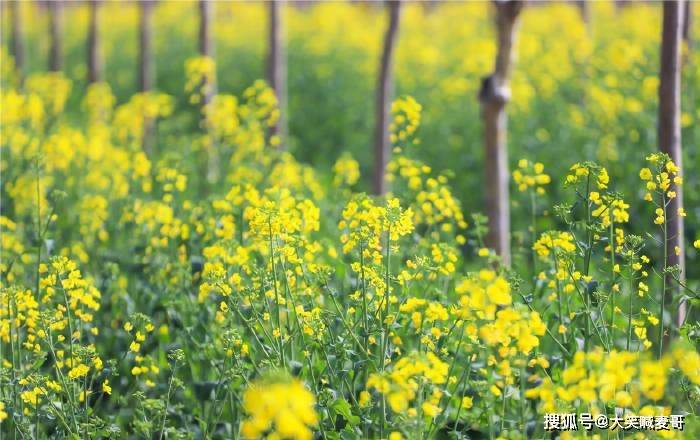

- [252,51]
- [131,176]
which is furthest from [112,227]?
[252,51]

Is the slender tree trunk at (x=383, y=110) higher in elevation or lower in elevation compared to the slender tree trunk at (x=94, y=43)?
lower

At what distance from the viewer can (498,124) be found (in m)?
5.15

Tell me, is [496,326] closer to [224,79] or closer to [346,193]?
[346,193]

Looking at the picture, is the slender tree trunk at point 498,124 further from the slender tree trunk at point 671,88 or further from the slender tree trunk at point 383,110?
the slender tree trunk at point 383,110

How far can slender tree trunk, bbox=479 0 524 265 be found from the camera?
16.6 feet

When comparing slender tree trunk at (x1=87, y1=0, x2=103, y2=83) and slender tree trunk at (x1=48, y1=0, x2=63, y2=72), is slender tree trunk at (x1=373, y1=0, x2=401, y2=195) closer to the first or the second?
slender tree trunk at (x1=87, y1=0, x2=103, y2=83)

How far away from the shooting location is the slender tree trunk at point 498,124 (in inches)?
199

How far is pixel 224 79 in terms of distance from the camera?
13.0 metres

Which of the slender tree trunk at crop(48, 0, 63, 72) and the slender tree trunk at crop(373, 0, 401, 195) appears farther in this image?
the slender tree trunk at crop(48, 0, 63, 72)

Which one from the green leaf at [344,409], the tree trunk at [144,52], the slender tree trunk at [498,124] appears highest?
the tree trunk at [144,52]

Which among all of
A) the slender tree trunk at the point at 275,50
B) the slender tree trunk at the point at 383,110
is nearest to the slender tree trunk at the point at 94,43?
the slender tree trunk at the point at 275,50

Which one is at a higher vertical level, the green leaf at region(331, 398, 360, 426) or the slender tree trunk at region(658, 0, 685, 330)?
the slender tree trunk at region(658, 0, 685, 330)

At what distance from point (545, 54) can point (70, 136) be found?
5.72m

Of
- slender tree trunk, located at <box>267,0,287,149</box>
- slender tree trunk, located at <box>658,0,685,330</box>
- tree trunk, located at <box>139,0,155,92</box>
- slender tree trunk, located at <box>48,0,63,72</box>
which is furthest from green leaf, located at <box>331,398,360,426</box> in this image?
slender tree trunk, located at <box>48,0,63,72</box>
